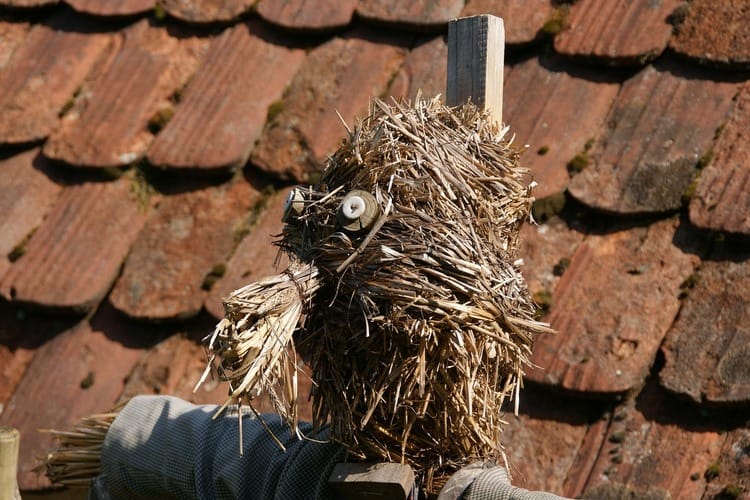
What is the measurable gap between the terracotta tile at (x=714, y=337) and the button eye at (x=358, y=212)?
680 mm

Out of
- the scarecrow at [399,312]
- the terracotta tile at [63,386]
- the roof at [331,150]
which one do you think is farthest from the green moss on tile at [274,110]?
the scarecrow at [399,312]

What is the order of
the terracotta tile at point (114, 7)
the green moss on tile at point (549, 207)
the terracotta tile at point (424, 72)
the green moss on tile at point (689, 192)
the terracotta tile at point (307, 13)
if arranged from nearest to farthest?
1. the green moss on tile at point (689, 192)
2. the green moss on tile at point (549, 207)
3. the terracotta tile at point (424, 72)
4. the terracotta tile at point (307, 13)
5. the terracotta tile at point (114, 7)

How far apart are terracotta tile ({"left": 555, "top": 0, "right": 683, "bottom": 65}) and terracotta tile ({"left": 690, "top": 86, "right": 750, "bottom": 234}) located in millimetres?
253

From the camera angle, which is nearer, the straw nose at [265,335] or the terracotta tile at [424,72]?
the straw nose at [265,335]

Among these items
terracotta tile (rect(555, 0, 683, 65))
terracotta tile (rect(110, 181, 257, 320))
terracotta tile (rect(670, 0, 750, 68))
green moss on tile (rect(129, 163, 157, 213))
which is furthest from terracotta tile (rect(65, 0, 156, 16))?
terracotta tile (rect(670, 0, 750, 68))

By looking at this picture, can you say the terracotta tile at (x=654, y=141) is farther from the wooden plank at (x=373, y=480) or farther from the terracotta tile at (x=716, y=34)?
the wooden plank at (x=373, y=480)

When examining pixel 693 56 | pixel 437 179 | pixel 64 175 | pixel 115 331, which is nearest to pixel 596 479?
pixel 437 179

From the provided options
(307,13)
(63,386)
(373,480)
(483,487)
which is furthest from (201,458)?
(307,13)

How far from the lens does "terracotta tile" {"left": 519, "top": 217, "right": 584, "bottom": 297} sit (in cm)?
218

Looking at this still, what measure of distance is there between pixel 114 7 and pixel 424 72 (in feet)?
3.32

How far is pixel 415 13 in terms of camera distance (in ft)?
8.98

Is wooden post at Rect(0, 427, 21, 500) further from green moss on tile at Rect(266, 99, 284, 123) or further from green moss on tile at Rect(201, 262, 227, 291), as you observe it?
green moss on tile at Rect(266, 99, 284, 123)

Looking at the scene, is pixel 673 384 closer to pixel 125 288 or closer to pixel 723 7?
pixel 723 7

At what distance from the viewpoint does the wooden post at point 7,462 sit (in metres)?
1.77
